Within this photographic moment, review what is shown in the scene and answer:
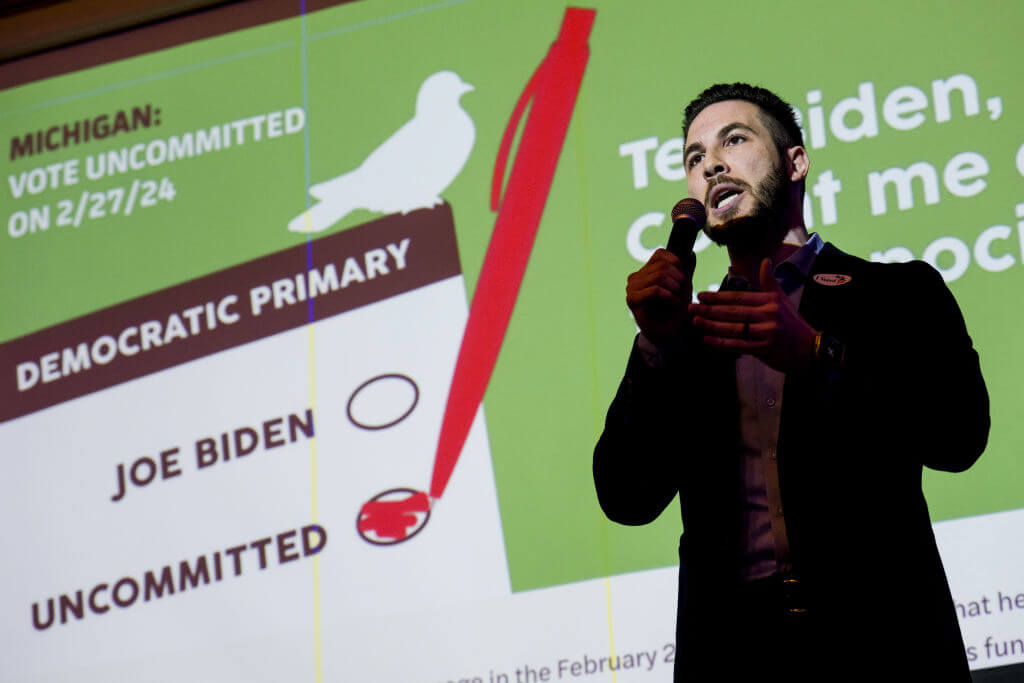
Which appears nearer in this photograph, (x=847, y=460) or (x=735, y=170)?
(x=847, y=460)

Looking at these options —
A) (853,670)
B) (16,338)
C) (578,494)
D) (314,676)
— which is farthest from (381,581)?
(853,670)

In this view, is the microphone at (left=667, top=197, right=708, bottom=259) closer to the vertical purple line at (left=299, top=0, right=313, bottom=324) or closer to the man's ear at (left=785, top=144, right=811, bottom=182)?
the man's ear at (left=785, top=144, right=811, bottom=182)

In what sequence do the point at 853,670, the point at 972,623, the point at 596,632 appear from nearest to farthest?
the point at 853,670
the point at 972,623
the point at 596,632

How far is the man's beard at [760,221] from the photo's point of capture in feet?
5.76

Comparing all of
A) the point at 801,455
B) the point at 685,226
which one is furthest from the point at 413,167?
the point at 801,455

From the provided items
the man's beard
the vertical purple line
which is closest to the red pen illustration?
the vertical purple line

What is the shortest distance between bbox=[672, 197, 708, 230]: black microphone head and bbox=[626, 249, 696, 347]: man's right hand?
6cm

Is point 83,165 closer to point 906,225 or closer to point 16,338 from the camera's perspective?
point 16,338

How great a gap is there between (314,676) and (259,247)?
977 mm

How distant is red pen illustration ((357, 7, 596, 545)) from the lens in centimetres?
285

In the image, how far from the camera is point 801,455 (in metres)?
1.54

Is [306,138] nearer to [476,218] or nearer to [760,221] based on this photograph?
[476,218]

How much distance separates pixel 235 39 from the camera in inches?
135

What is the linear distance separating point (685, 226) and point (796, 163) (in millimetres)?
343
